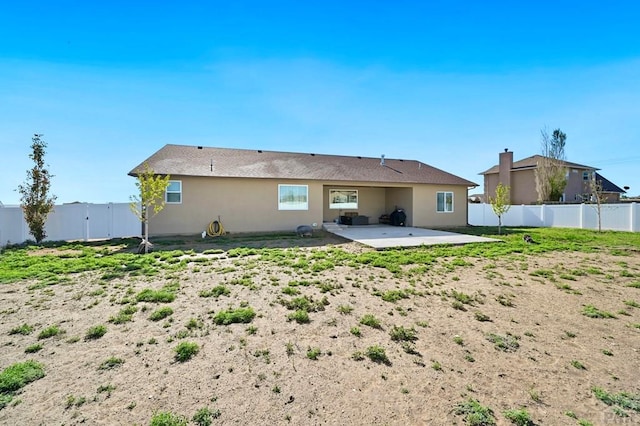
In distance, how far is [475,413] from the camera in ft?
7.67

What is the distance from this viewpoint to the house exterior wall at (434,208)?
1631cm

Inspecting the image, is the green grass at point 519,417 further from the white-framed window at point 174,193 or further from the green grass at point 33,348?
the white-framed window at point 174,193

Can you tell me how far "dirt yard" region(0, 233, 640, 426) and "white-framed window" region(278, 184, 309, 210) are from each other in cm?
796

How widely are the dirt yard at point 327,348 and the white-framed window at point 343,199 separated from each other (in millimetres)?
11053

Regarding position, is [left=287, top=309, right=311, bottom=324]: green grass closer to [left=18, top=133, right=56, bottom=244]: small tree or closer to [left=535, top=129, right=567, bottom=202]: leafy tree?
[left=18, top=133, right=56, bottom=244]: small tree

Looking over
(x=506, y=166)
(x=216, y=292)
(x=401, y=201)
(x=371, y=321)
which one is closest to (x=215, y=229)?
(x=216, y=292)

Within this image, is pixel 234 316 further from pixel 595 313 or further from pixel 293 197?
pixel 293 197

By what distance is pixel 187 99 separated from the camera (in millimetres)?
12742

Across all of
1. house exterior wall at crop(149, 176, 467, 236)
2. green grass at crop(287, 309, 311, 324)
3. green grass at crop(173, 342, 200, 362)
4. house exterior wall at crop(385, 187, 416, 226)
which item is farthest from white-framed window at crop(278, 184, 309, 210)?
green grass at crop(173, 342, 200, 362)

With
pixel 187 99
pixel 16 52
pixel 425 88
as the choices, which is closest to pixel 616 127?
pixel 425 88

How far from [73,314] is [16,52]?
9.13m

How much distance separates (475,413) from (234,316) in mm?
2934

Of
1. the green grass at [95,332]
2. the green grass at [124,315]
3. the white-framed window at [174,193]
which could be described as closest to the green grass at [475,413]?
the green grass at [95,332]

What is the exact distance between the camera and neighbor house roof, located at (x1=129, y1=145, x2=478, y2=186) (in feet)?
42.8
